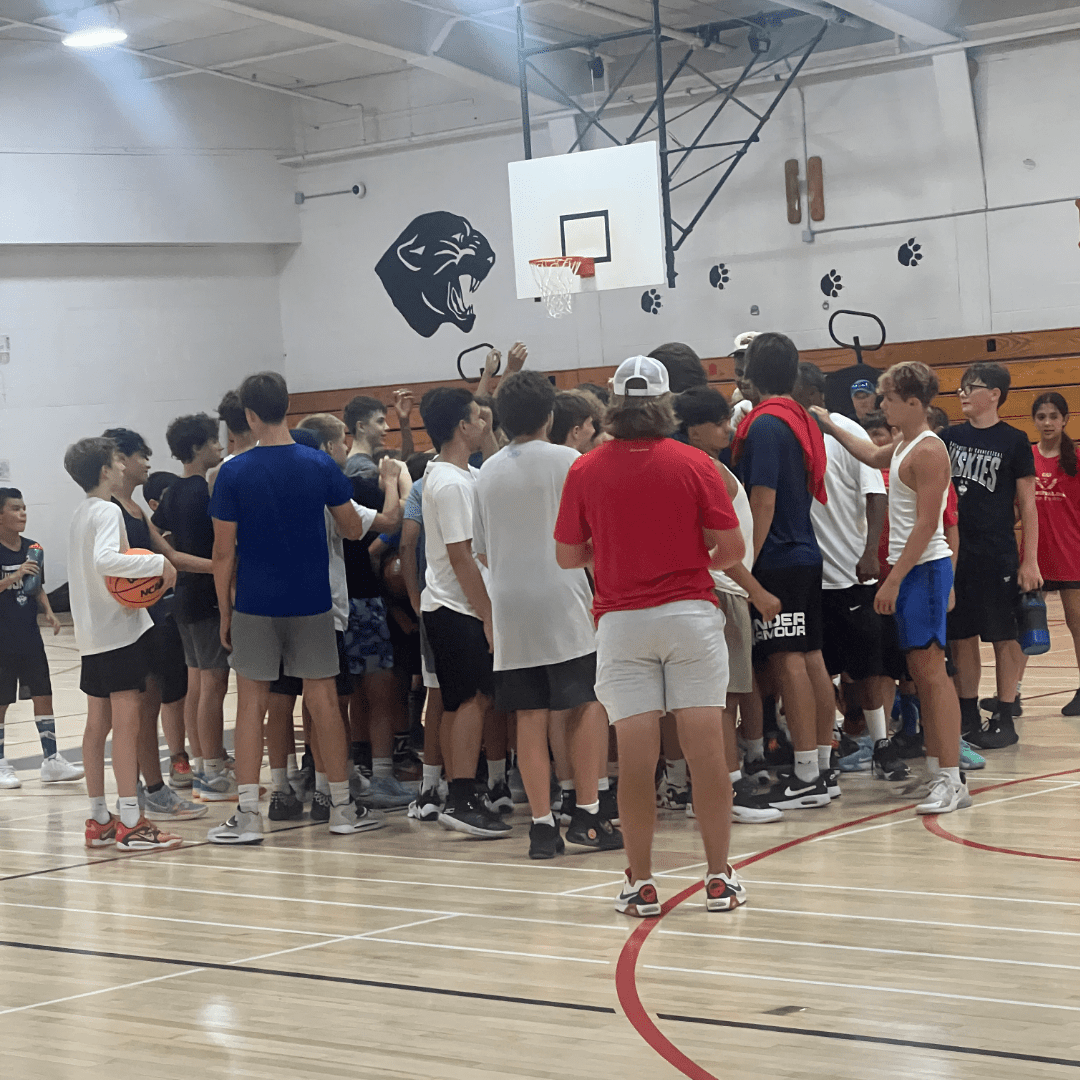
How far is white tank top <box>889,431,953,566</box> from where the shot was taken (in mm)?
5246

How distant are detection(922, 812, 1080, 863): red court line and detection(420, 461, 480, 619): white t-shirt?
173 cm

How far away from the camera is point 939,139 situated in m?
13.2

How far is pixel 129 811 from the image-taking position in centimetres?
553

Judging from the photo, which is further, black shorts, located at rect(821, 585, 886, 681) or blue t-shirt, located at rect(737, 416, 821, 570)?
black shorts, located at rect(821, 585, 886, 681)

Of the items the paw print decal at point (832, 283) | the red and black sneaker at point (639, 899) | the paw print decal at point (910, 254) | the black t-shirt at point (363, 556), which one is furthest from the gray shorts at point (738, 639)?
the paw print decal at point (832, 283)

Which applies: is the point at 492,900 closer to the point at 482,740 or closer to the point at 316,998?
the point at 316,998

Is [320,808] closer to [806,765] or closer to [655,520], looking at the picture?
[806,765]

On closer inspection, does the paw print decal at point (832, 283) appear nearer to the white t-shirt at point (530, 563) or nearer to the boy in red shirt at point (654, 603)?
the white t-shirt at point (530, 563)

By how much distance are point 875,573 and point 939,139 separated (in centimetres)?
852

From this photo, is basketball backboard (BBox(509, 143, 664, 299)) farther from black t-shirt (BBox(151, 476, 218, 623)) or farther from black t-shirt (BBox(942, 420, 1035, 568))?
black t-shirt (BBox(151, 476, 218, 623))

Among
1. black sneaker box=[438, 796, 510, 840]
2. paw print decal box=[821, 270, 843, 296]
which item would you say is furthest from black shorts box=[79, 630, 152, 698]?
paw print decal box=[821, 270, 843, 296]

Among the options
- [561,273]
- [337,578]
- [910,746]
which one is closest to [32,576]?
[337,578]

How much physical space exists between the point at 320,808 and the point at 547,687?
1380 millimetres

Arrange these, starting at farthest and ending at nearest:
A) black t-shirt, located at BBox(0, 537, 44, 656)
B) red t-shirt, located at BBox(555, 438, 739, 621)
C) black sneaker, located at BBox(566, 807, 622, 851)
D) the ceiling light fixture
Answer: the ceiling light fixture → black t-shirt, located at BBox(0, 537, 44, 656) → black sneaker, located at BBox(566, 807, 622, 851) → red t-shirt, located at BBox(555, 438, 739, 621)
